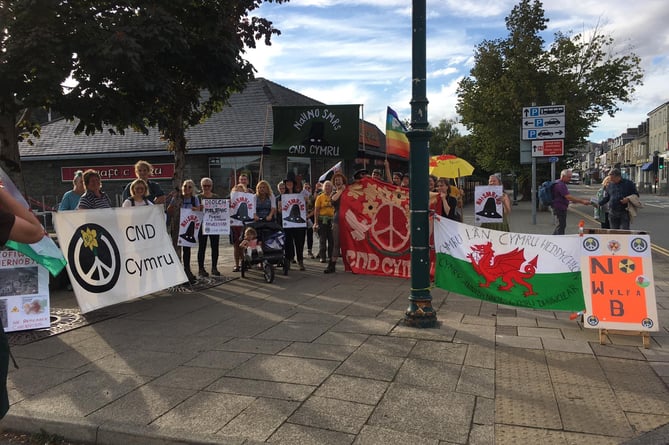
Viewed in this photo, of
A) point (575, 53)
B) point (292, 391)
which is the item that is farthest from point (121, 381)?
point (575, 53)

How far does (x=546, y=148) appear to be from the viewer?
17.4 metres

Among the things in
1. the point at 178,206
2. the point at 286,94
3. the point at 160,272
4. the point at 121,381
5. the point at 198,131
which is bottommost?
the point at 121,381

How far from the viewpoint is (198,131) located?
76.1 ft

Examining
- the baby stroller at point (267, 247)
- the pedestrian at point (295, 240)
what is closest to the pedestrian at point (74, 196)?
the baby stroller at point (267, 247)

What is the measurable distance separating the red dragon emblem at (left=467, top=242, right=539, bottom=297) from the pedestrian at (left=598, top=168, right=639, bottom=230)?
5.29 metres

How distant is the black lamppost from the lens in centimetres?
572

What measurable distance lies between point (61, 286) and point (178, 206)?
7.64 feet

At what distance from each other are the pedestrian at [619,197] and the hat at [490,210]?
91.5 inches

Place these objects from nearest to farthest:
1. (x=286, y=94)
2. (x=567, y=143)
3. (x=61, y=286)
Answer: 1. (x=61, y=286)
2. (x=286, y=94)
3. (x=567, y=143)

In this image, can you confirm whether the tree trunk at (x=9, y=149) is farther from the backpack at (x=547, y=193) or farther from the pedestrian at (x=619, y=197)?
the pedestrian at (x=619, y=197)

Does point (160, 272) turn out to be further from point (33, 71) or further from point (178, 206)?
point (33, 71)

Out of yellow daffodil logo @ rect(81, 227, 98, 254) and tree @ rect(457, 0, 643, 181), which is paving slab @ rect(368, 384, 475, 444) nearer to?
yellow daffodil logo @ rect(81, 227, 98, 254)

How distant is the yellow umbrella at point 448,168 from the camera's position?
14258 millimetres

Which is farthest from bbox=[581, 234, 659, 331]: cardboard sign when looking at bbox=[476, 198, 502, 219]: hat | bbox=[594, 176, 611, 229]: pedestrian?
bbox=[594, 176, 611, 229]: pedestrian
